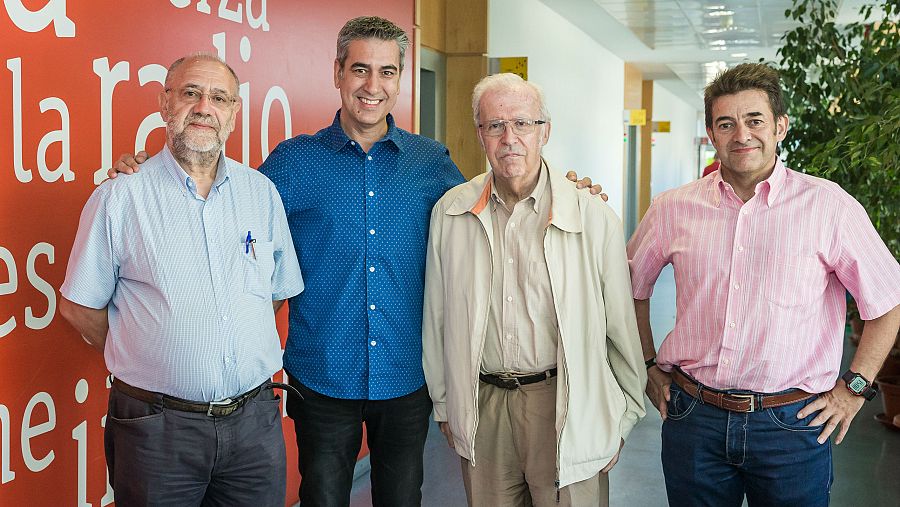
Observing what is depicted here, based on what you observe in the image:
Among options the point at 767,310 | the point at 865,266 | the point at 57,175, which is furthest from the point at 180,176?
the point at 865,266

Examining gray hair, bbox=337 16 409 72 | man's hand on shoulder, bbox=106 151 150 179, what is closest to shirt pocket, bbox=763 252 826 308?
gray hair, bbox=337 16 409 72

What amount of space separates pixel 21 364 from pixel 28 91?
0.77 metres

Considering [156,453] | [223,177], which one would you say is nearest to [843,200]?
[223,177]

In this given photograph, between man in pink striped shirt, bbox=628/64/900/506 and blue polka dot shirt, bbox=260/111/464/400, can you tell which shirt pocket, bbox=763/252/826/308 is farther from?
blue polka dot shirt, bbox=260/111/464/400

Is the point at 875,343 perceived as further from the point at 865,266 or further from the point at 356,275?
the point at 356,275

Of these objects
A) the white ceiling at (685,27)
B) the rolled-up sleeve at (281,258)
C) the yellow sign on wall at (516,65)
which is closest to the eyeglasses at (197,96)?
the rolled-up sleeve at (281,258)

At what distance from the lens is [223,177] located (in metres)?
2.42

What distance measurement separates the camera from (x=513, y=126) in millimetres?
2459

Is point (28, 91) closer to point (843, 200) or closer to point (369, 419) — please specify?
point (369, 419)

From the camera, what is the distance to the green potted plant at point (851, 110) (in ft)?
13.2

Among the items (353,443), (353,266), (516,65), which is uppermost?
(516,65)

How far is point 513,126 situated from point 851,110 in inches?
129

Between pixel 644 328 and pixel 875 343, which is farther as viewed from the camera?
pixel 644 328

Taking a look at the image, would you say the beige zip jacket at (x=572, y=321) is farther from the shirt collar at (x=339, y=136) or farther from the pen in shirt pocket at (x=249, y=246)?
the pen in shirt pocket at (x=249, y=246)
